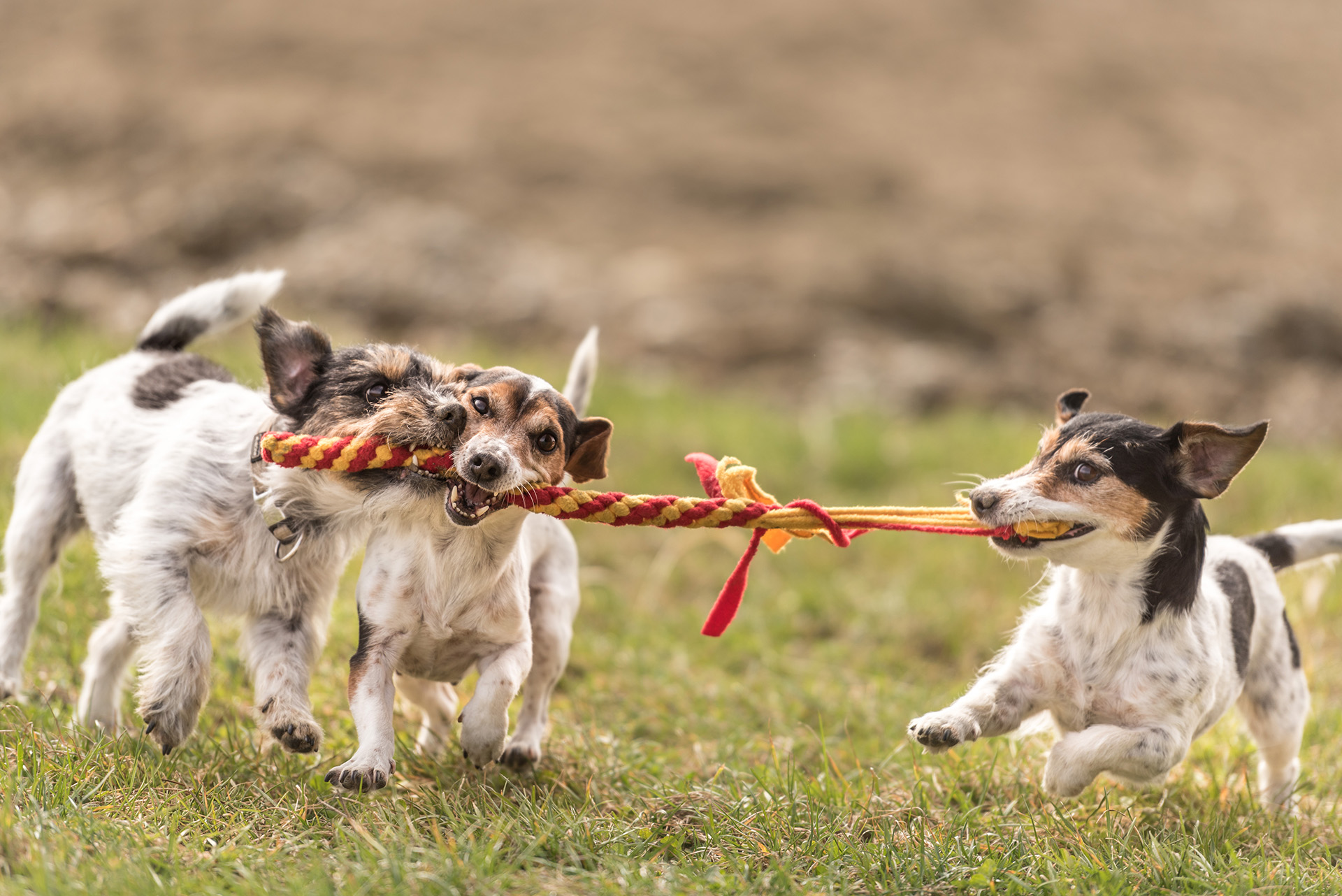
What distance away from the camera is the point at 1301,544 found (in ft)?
14.5

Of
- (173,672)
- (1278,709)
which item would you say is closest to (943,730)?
(1278,709)

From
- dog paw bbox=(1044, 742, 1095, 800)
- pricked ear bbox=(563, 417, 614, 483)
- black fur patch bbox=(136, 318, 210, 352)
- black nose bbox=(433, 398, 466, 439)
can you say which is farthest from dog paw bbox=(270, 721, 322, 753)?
dog paw bbox=(1044, 742, 1095, 800)

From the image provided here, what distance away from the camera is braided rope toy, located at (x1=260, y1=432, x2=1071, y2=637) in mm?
3451

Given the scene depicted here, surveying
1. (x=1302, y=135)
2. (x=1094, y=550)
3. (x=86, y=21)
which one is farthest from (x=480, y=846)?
(x=1302, y=135)

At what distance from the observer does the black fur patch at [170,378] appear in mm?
4262

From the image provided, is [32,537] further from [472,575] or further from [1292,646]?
[1292,646]

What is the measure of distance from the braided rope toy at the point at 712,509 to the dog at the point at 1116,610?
13cm

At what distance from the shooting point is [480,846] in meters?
3.22

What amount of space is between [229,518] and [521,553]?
0.98 meters

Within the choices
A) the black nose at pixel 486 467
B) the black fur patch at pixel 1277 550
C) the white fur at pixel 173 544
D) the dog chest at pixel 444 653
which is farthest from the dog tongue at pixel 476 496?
the black fur patch at pixel 1277 550

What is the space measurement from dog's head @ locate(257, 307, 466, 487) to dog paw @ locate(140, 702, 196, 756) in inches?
36.6

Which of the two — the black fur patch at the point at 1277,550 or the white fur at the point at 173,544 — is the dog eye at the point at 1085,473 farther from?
the white fur at the point at 173,544

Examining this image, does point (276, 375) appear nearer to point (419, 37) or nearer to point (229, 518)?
point (229, 518)

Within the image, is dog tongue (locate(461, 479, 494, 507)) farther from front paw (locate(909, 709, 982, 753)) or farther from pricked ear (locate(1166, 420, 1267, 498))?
pricked ear (locate(1166, 420, 1267, 498))
